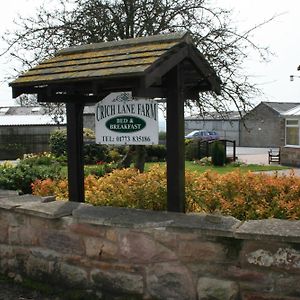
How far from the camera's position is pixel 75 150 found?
16.8 feet

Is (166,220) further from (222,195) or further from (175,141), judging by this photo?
(222,195)

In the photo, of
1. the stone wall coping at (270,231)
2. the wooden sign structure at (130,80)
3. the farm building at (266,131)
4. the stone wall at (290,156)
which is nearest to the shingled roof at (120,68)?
the wooden sign structure at (130,80)

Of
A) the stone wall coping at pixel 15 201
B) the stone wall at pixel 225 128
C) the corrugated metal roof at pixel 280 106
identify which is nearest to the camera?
the stone wall coping at pixel 15 201

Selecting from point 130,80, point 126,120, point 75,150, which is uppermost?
point 130,80

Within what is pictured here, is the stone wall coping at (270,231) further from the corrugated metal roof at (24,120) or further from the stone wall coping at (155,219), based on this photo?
the corrugated metal roof at (24,120)

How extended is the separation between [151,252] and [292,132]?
23.5 metres

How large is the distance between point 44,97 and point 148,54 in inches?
60.2

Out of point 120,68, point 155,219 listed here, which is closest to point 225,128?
point 120,68

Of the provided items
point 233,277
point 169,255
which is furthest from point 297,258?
point 169,255

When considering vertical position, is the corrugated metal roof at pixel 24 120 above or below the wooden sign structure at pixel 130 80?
above

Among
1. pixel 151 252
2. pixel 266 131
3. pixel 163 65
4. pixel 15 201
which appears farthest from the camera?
pixel 266 131

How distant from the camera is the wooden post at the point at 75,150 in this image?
511 centimetres

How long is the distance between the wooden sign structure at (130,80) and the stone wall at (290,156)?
20.4m

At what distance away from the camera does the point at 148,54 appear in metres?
4.18
